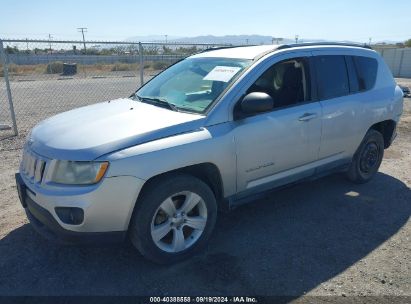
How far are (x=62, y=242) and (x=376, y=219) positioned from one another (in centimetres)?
337

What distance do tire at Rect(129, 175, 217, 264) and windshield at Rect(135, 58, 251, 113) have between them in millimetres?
770

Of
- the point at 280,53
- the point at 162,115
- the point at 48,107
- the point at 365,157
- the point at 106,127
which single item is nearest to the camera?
the point at 106,127

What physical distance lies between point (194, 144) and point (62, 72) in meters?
19.5

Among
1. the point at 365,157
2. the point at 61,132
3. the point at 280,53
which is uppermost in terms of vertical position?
the point at 280,53

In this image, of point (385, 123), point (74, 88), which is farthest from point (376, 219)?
point (74, 88)

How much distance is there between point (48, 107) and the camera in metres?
12.5

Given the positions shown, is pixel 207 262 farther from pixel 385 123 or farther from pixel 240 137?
pixel 385 123

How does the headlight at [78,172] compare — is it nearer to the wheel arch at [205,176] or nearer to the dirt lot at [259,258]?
the wheel arch at [205,176]

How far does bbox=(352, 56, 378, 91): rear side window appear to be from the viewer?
4816 millimetres

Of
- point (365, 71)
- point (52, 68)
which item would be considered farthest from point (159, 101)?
point (52, 68)

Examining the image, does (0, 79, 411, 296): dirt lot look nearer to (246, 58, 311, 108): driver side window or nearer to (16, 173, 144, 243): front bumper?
(16, 173, 144, 243): front bumper

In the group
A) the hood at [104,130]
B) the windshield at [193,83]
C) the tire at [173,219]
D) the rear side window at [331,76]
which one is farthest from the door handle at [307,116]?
the tire at [173,219]

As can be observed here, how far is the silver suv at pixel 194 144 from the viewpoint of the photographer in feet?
9.45

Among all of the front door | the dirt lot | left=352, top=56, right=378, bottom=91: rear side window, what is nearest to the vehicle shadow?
the dirt lot
